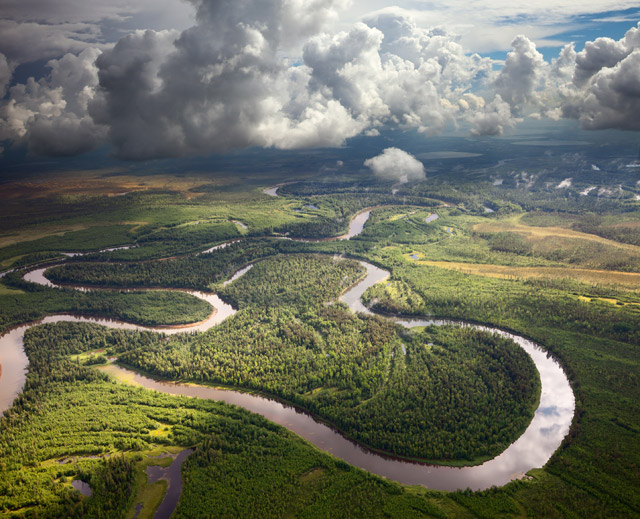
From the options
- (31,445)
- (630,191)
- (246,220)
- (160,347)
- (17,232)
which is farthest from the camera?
(630,191)

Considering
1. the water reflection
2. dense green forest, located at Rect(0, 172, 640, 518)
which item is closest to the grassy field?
dense green forest, located at Rect(0, 172, 640, 518)

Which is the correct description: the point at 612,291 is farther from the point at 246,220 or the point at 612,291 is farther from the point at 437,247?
the point at 246,220

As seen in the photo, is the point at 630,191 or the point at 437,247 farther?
the point at 630,191

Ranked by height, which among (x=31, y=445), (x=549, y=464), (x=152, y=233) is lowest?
(x=549, y=464)

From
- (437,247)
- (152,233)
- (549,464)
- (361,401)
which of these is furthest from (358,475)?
(152,233)

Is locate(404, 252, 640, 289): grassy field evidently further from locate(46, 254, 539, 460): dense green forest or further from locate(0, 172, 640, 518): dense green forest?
locate(46, 254, 539, 460): dense green forest

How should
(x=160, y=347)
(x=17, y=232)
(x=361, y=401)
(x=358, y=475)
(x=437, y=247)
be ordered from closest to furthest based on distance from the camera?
(x=358, y=475), (x=361, y=401), (x=160, y=347), (x=437, y=247), (x=17, y=232)

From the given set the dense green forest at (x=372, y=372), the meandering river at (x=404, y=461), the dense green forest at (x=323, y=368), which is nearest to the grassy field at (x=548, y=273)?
the dense green forest at (x=323, y=368)

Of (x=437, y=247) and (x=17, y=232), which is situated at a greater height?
(x=17, y=232)

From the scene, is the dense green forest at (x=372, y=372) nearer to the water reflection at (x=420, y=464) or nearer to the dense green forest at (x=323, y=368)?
the dense green forest at (x=323, y=368)
